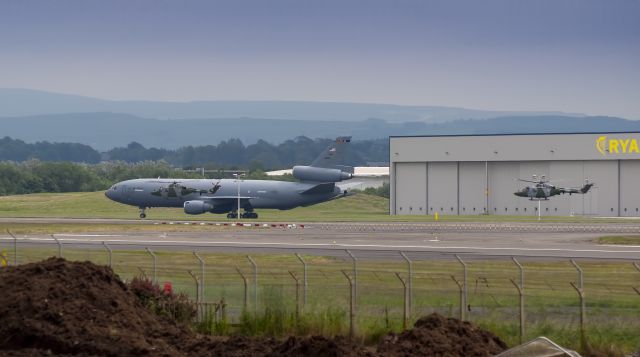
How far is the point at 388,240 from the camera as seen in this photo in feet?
189

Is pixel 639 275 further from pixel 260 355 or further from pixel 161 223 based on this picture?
pixel 161 223

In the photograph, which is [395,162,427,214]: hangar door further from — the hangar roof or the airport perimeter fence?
the airport perimeter fence

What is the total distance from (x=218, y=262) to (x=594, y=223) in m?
46.9

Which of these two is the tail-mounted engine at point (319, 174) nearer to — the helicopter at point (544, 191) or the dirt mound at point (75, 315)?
the helicopter at point (544, 191)

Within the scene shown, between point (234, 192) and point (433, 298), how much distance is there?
215 ft

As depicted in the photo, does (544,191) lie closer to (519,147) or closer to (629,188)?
(519,147)

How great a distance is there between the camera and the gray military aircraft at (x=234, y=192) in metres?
93.3

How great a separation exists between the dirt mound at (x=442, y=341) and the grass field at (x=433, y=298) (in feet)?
7.76

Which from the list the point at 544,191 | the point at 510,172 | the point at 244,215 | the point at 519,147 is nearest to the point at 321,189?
the point at 244,215

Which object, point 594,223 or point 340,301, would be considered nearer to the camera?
point 340,301

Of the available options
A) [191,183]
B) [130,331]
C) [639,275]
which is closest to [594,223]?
[191,183]

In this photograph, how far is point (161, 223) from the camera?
3081 inches

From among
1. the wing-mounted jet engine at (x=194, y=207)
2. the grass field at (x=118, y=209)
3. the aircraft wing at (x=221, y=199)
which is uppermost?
the aircraft wing at (x=221, y=199)

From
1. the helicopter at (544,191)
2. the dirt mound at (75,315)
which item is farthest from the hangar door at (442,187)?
the dirt mound at (75,315)
